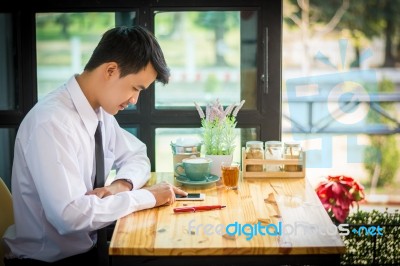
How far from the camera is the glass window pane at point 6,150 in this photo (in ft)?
9.95

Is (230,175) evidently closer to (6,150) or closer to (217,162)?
(217,162)

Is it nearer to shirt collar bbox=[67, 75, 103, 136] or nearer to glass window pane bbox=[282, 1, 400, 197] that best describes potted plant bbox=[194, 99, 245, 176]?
shirt collar bbox=[67, 75, 103, 136]

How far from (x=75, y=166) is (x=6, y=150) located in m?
1.19

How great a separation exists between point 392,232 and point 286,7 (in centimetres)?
627

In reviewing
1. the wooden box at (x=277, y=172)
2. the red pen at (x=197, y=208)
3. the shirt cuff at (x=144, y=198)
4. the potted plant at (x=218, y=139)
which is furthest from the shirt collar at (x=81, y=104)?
the wooden box at (x=277, y=172)

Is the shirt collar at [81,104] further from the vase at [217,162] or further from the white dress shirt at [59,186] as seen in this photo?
the vase at [217,162]

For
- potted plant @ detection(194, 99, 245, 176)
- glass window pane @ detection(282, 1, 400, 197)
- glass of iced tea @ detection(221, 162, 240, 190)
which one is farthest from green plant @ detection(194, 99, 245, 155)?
glass window pane @ detection(282, 1, 400, 197)

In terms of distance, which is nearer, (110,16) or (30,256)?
(30,256)

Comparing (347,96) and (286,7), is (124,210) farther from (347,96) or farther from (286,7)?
(286,7)

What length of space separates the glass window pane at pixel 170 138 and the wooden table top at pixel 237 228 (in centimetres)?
66

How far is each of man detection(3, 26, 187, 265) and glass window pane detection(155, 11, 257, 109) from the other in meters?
0.75

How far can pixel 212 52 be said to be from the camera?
3.22m

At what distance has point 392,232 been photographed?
3.43m

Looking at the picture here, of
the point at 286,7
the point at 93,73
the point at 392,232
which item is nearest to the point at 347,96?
the point at 286,7
